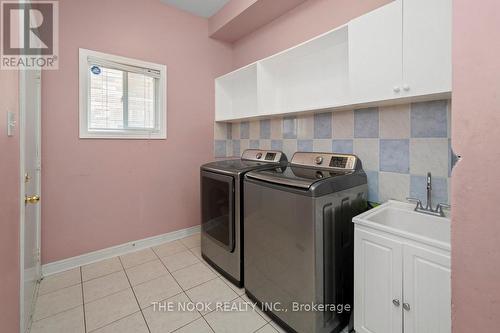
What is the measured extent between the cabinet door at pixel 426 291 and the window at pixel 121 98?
2395 millimetres

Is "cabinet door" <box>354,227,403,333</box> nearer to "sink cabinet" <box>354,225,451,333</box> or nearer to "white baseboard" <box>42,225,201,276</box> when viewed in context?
"sink cabinet" <box>354,225,451,333</box>

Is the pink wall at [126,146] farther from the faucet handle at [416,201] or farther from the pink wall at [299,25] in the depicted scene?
the faucet handle at [416,201]

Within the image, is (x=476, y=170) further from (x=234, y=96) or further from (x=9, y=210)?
(x=234, y=96)

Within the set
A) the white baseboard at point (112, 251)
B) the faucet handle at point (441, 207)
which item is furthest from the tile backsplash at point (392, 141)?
the white baseboard at point (112, 251)

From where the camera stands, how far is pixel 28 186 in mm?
1377

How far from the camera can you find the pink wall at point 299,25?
1.75m

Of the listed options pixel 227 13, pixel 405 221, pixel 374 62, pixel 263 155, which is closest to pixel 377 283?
pixel 405 221

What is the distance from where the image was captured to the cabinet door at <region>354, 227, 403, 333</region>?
1.11 metres

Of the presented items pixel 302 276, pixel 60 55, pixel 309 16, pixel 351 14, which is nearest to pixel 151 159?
pixel 60 55

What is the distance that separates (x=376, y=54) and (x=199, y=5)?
2.07 m

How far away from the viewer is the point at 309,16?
205 cm

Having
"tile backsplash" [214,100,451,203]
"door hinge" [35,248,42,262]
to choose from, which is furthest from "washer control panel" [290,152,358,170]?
"door hinge" [35,248,42,262]

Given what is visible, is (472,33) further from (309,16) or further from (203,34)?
(203,34)

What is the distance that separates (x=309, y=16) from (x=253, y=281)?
2.31 metres
